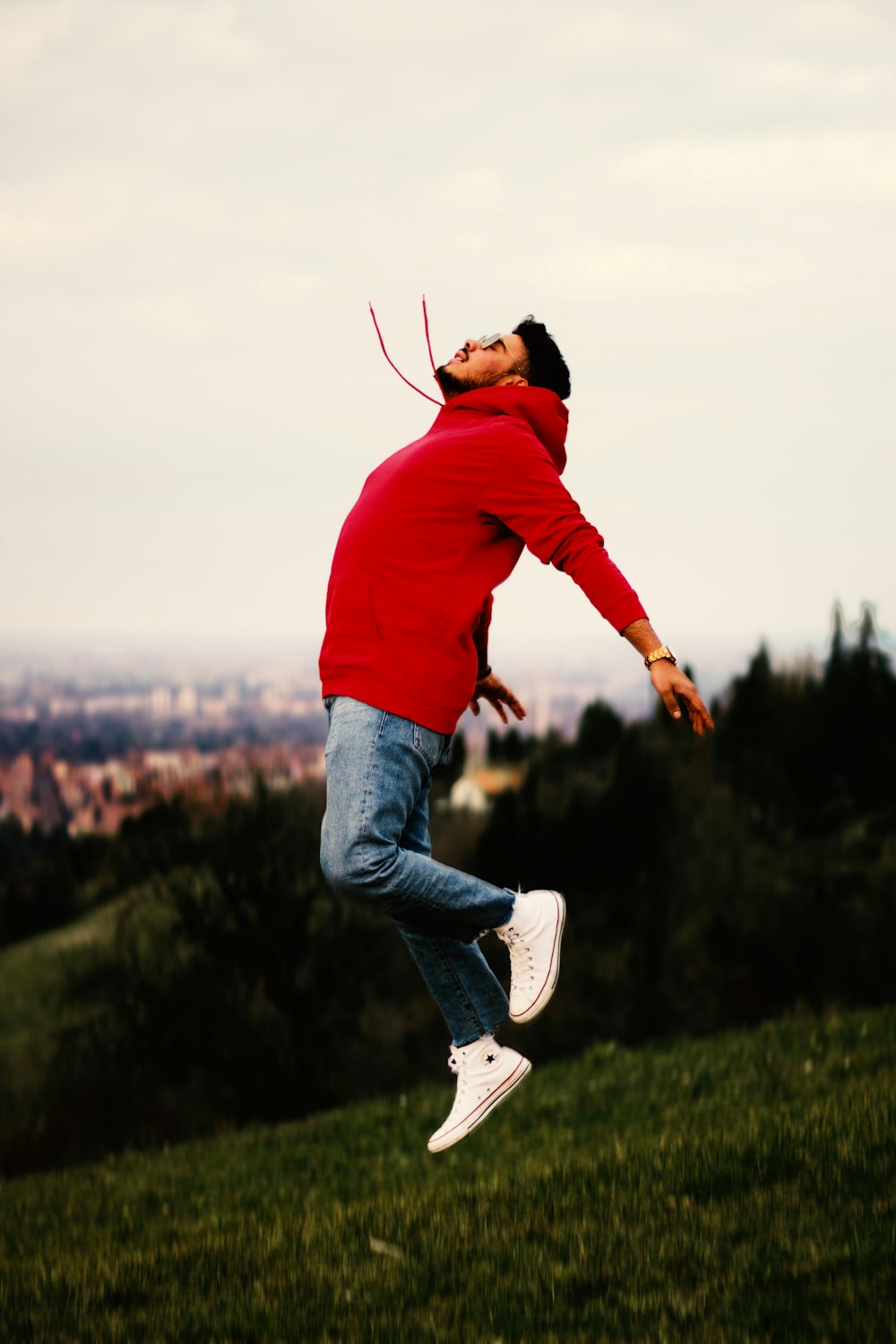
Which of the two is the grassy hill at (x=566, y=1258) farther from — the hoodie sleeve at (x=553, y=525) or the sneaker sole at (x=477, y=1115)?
the hoodie sleeve at (x=553, y=525)

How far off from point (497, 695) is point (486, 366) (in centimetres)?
126

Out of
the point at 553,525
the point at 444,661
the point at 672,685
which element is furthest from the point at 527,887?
the point at 672,685

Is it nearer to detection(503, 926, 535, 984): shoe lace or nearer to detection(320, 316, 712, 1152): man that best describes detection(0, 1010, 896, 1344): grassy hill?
detection(320, 316, 712, 1152): man

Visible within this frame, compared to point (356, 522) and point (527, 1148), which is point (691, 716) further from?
point (527, 1148)

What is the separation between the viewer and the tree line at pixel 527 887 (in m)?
23.0

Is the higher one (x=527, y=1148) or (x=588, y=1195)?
(x=588, y=1195)

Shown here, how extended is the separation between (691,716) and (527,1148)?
9810 mm

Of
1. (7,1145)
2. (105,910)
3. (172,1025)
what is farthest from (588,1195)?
(7,1145)

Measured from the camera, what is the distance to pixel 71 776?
30.5 metres

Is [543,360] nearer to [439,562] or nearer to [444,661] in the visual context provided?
[439,562]

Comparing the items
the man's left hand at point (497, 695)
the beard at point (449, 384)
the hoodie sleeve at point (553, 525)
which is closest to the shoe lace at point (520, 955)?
the man's left hand at point (497, 695)

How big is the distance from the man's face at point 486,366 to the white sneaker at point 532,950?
174 cm

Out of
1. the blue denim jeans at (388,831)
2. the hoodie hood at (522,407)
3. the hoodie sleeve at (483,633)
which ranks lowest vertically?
the blue denim jeans at (388,831)

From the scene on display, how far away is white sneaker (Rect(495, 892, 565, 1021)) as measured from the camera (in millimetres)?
4469
